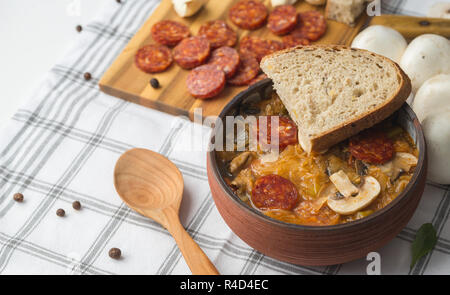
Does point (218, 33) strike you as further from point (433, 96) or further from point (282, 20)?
point (433, 96)

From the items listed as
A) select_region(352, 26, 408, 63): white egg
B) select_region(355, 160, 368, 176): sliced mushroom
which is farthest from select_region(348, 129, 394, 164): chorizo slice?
select_region(352, 26, 408, 63): white egg

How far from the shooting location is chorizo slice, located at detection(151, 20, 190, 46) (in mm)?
3740

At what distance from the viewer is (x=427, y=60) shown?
313 cm

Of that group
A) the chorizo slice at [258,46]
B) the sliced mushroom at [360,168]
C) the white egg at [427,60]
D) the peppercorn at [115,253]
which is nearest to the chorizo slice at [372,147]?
the sliced mushroom at [360,168]

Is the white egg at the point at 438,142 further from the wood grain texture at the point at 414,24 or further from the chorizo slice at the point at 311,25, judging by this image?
the chorizo slice at the point at 311,25

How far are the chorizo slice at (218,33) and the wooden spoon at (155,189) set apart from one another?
961 mm

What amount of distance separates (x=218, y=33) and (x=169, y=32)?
0.33 meters

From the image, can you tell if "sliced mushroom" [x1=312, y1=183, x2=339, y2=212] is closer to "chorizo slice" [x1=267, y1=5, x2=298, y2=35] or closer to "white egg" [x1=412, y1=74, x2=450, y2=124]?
→ "white egg" [x1=412, y1=74, x2=450, y2=124]

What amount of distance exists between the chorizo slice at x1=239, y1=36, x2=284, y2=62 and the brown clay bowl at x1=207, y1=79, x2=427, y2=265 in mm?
1158

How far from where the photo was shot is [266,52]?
11.8ft

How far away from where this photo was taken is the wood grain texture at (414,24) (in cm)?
353

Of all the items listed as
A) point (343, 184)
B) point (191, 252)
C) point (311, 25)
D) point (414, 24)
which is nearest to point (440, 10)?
point (414, 24)
